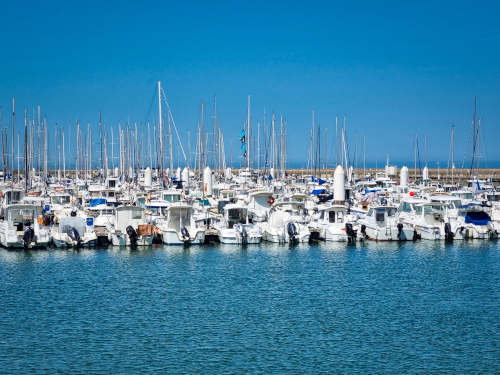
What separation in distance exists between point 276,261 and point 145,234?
8.86m

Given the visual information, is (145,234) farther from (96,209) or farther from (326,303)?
(326,303)

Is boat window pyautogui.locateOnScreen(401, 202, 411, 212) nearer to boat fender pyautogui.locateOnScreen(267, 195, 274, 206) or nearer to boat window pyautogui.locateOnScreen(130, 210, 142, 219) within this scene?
boat fender pyautogui.locateOnScreen(267, 195, 274, 206)

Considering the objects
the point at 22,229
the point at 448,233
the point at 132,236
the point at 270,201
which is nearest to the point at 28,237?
the point at 22,229

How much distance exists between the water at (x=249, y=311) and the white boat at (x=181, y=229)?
0.87 metres

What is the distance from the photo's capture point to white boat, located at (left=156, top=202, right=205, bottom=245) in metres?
42.2

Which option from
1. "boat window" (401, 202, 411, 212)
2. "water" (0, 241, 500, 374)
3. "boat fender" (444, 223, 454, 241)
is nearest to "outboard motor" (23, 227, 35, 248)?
"water" (0, 241, 500, 374)

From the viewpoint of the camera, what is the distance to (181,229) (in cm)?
4247

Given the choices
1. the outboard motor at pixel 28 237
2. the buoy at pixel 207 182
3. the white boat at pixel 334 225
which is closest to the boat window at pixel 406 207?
the white boat at pixel 334 225

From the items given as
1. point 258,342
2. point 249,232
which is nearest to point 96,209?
point 249,232

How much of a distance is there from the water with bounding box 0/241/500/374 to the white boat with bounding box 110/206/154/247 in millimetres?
1457

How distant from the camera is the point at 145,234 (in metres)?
42.2

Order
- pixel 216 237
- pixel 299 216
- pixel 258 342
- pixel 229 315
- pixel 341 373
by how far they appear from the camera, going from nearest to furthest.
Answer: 1. pixel 341 373
2. pixel 258 342
3. pixel 229 315
4. pixel 216 237
5. pixel 299 216

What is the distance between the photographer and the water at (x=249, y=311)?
70.9 feet

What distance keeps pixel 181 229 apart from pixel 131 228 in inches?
123
